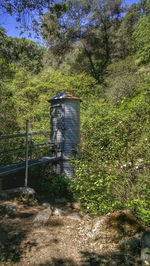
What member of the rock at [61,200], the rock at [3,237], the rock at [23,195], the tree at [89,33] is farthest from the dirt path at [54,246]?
the tree at [89,33]

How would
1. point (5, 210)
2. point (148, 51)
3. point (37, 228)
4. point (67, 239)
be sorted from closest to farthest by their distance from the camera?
point (67, 239) < point (37, 228) < point (5, 210) < point (148, 51)

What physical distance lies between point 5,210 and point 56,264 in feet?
7.79

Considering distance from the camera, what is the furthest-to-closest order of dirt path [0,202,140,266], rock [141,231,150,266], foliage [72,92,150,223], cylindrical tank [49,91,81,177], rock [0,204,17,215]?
cylindrical tank [49,91,81,177]
rock [0,204,17,215]
foliage [72,92,150,223]
dirt path [0,202,140,266]
rock [141,231,150,266]

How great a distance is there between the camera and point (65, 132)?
8250 millimetres

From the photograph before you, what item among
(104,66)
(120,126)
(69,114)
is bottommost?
(120,126)

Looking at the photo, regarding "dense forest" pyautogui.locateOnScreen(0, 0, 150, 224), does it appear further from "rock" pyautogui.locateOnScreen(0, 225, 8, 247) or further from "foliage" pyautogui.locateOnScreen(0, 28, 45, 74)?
"rock" pyautogui.locateOnScreen(0, 225, 8, 247)

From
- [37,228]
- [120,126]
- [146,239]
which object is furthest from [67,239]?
[120,126]

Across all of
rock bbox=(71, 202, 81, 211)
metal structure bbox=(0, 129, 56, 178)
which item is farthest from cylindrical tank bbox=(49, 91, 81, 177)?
rock bbox=(71, 202, 81, 211)

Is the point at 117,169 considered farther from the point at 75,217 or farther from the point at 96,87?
the point at 96,87

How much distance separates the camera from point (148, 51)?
49.7 feet

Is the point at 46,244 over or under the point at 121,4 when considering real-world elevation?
under

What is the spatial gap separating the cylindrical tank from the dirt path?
10.4 feet

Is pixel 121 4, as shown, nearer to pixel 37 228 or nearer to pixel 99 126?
pixel 99 126

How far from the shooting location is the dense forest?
15.8ft
